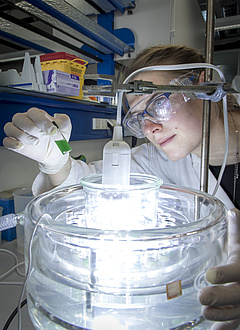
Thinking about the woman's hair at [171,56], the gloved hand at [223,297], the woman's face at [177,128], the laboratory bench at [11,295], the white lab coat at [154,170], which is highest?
the woman's hair at [171,56]

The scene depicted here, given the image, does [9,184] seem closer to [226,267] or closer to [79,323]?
[79,323]

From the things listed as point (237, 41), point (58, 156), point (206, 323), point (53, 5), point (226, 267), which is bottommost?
point (206, 323)

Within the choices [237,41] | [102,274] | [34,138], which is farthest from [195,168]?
[237,41]

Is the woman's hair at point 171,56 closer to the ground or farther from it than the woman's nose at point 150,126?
farther from it

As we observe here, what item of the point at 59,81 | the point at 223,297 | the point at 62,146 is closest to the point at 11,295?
the point at 62,146

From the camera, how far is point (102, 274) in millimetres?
454

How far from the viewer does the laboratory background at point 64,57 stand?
114 cm

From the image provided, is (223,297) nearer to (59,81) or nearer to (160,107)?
(160,107)

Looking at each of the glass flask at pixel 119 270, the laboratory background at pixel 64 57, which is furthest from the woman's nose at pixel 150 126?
the glass flask at pixel 119 270

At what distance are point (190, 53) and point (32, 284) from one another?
1072 mm

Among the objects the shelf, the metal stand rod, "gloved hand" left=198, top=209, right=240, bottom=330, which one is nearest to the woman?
"gloved hand" left=198, top=209, right=240, bottom=330

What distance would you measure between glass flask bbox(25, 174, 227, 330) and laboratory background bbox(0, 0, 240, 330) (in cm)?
24

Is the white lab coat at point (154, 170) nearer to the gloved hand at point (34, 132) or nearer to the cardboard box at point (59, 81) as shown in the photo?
the gloved hand at point (34, 132)

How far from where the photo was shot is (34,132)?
831 mm
